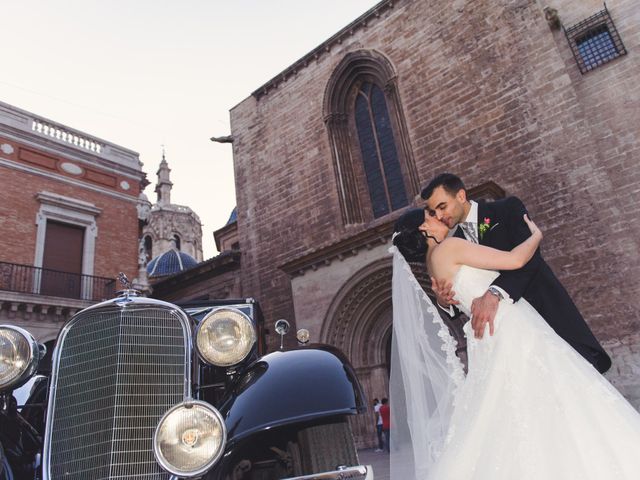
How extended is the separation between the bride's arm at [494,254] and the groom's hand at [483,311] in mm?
150

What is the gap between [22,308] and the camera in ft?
38.2

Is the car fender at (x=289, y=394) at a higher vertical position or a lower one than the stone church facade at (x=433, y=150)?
lower

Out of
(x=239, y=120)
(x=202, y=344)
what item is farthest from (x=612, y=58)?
(x=239, y=120)

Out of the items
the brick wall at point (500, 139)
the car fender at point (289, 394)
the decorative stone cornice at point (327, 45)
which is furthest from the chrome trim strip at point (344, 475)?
the decorative stone cornice at point (327, 45)

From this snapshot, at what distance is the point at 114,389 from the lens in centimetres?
217

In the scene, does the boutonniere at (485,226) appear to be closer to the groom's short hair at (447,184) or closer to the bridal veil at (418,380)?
the groom's short hair at (447,184)

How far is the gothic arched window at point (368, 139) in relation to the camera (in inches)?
438

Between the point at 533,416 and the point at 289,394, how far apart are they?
1.14 meters

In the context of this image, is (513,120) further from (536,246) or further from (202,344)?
(202,344)

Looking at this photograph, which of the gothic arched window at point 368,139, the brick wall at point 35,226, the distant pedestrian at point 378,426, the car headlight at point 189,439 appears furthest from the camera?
the brick wall at point 35,226

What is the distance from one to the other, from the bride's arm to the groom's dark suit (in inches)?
3.2

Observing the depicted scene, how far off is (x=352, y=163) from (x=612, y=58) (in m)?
6.24

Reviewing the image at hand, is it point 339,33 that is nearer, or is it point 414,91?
point 414,91

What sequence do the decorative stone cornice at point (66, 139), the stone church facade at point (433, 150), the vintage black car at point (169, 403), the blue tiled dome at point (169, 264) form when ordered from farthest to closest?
1. the blue tiled dome at point (169, 264)
2. the decorative stone cornice at point (66, 139)
3. the stone church facade at point (433, 150)
4. the vintage black car at point (169, 403)
